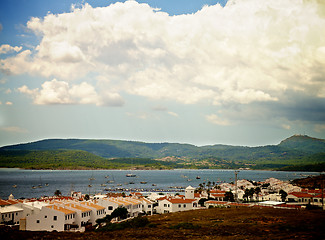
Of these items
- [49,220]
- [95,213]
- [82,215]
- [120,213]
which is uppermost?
[49,220]

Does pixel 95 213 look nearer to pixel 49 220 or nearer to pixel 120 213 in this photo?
pixel 120 213

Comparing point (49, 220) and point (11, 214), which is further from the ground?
point (49, 220)

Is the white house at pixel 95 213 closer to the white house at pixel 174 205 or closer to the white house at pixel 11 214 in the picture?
the white house at pixel 11 214

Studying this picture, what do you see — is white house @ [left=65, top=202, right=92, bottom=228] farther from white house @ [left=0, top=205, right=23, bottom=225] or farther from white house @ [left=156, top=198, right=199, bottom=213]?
white house @ [left=156, top=198, right=199, bottom=213]

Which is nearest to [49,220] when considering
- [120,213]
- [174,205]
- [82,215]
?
[82,215]

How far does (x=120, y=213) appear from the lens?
5406cm

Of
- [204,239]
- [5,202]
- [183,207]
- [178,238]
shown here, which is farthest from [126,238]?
[5,202]

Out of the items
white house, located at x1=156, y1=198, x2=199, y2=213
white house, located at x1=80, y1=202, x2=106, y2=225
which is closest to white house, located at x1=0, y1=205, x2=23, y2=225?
white house, located at x1=80, y1=202, x2=106, y2=225

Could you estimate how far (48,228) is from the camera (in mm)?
44281

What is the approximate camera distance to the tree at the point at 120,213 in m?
53.4

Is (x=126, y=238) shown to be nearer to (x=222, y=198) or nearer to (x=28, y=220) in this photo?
(x=28, y=220)

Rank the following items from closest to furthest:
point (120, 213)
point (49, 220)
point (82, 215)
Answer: point (49, 220), point (82, 215), point (120, 213)

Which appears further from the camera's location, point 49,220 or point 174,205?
point 174,205

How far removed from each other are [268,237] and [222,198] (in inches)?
2518
